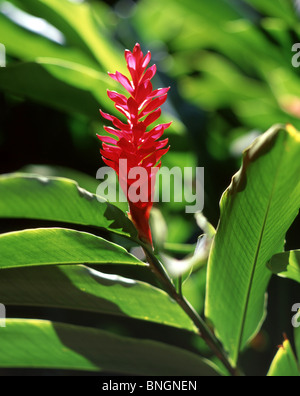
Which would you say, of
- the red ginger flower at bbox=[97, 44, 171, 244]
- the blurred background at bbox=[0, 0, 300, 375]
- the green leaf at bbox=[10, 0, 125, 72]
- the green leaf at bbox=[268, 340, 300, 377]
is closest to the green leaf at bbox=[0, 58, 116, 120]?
the blurred background at bbox=[0, 0, 300, 375]

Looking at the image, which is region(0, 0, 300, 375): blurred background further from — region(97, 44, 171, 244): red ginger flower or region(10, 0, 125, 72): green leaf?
region(97, 44, 171, 244): red ginger flower

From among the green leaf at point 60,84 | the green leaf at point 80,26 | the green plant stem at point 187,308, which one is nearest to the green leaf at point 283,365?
the green plant stem at point 187,308

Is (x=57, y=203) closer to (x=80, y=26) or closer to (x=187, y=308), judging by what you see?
(x=187, y=308)

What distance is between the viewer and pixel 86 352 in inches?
22.6

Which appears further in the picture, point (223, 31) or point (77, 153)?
point (223, 31)

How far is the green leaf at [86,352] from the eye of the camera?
569mm

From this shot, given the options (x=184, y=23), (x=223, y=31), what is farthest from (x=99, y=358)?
(x=184, y=23)

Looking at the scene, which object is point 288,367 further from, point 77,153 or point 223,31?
point 223,31

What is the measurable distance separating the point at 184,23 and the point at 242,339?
0.99 m

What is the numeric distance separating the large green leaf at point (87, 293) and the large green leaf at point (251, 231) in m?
0.06

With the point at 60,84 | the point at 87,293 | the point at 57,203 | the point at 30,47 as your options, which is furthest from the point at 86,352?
the point at 30,47

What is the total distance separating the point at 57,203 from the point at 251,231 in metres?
0.19

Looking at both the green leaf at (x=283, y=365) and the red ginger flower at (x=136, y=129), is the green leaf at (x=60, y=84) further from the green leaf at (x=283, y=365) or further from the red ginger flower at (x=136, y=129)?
the green leaf at (x=283, y=365)

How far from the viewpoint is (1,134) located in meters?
1.04
